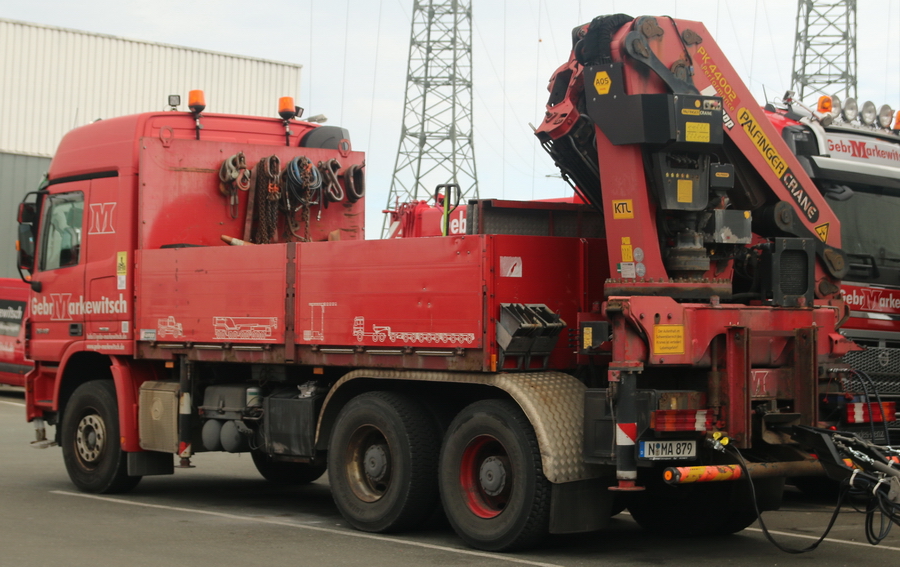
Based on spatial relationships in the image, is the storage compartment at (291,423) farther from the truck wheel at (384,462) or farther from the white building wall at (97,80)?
the white building wall at (97,80)

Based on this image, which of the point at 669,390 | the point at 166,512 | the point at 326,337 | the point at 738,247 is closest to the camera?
the point at 669,390

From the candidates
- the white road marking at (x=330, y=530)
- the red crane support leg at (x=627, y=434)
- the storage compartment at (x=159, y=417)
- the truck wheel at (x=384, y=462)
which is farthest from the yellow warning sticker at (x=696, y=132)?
the storage compartment at (x=159, y=417)

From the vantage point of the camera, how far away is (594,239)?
8500 mm

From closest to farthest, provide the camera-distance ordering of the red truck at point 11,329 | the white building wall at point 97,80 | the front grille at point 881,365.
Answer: the front grille at point 881,365, the red truck at point 11,329, the white building wall at point 97,80

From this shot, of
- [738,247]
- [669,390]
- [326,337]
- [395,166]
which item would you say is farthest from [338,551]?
[395,166]

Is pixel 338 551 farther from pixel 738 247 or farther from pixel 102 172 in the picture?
pixel 102 172

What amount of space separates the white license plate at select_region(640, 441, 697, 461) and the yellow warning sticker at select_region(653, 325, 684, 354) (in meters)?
0.57

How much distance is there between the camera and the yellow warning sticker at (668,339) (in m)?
7.39

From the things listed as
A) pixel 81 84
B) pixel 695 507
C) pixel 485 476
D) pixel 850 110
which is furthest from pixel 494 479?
pixel 81 84

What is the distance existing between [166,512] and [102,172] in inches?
136

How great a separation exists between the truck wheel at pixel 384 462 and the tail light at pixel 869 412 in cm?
301

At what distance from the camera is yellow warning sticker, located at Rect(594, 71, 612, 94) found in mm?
7850

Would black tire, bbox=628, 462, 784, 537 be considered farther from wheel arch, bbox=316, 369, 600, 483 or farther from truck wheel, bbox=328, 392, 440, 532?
truck wheel, bbox=328, 392, 440, 532

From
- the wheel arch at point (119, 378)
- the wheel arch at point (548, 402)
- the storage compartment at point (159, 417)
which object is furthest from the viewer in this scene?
the wheel arch at point (119, 378)
